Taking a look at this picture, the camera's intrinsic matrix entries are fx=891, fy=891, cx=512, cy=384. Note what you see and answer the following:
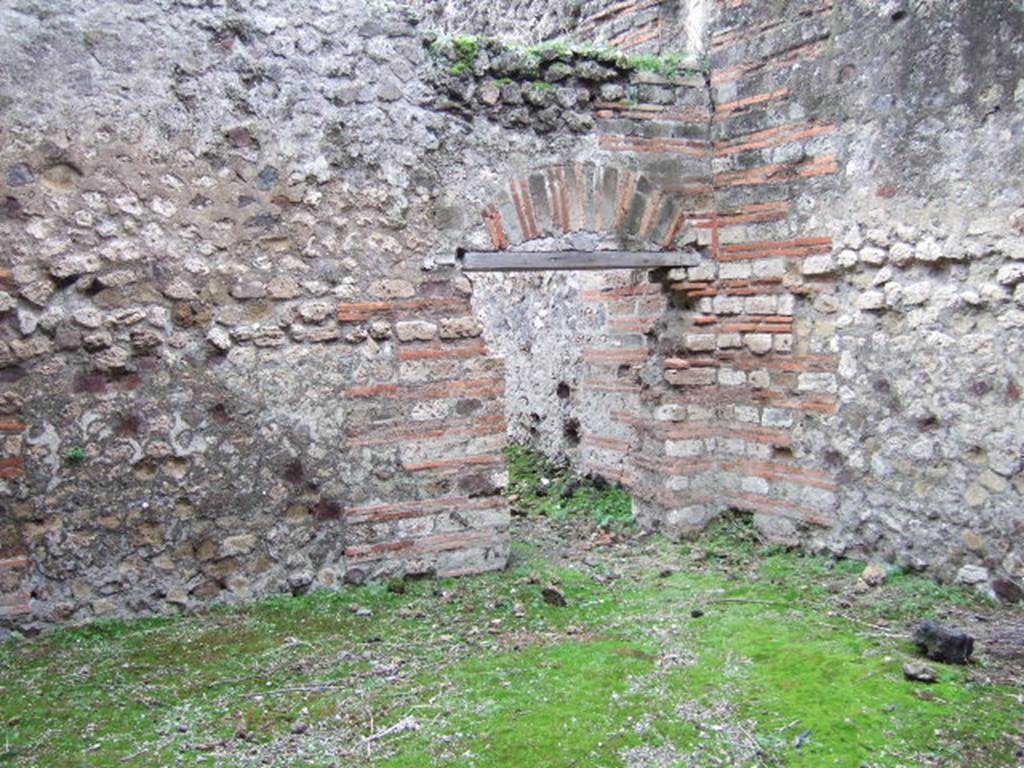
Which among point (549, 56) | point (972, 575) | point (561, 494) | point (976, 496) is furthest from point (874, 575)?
point (549, 56)

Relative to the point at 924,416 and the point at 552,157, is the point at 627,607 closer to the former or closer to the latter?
the point at 924,416

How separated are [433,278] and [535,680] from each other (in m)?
2.24

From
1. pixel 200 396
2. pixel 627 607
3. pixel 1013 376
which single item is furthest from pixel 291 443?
pixel 1013 376

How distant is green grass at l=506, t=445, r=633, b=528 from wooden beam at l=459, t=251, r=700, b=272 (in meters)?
1.78

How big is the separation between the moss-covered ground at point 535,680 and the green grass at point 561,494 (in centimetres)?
121

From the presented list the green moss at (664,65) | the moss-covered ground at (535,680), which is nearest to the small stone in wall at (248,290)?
the moss-covered ground at (535,680)

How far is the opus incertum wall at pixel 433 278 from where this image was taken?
4152 millimetres

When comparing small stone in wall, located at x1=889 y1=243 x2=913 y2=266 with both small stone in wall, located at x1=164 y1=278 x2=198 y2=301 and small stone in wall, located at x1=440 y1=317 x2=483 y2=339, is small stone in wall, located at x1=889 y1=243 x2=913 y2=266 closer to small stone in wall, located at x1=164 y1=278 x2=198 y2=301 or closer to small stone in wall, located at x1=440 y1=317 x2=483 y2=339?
small stone in wall, located at x1=440 y1=317 x2=483 y2=339

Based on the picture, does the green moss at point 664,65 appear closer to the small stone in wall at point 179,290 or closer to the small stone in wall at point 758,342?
the small stone in wall at point 758,342

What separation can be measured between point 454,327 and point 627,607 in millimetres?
1745

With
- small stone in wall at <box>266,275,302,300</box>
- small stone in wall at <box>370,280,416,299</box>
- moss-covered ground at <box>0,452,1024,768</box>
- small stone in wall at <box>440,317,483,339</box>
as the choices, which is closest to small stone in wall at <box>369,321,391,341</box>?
small stone in wall at <box>370,280,416,299</box>

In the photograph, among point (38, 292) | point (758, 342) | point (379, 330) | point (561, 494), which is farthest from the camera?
point (561, 494)

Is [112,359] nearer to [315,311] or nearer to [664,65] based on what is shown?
[315,311]

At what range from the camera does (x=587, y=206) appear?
17.0ft
